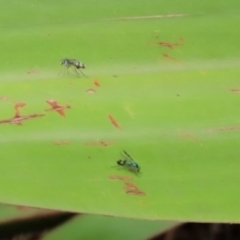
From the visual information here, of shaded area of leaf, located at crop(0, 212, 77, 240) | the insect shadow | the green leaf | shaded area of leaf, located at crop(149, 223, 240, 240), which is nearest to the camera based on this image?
the green leaf

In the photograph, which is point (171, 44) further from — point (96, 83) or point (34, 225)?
point (34, 225)

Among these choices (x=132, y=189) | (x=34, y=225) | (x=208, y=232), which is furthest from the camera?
(x=208, y=232)

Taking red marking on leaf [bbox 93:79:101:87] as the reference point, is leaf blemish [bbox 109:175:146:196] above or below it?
below

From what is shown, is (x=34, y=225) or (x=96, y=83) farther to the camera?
(x=34, y=225)

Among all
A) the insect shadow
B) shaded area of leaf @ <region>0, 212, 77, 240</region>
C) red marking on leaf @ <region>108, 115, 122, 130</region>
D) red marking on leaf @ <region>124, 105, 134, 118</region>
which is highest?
the insect shadow

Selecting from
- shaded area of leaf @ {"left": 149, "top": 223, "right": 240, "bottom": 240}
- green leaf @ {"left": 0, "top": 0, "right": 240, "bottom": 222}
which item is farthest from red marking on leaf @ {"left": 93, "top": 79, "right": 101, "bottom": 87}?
shaded area of leaf @ {"left": 149, "top": 223, "right": 240, "bottom": 240}

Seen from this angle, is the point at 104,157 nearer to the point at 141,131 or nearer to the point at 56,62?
the point at 141,131

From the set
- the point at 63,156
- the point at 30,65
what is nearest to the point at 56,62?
the point at 30,65

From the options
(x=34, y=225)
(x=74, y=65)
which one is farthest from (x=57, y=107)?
(x=34, y=225)

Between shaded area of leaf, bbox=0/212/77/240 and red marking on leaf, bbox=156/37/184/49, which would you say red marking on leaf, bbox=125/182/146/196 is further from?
shaded area of leaf, bbox=0/212/77/240
